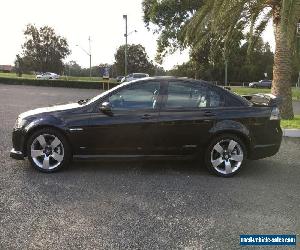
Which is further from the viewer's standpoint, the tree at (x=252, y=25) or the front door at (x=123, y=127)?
the tree at (x=252, y=25)

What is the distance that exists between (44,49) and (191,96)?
93143 mm

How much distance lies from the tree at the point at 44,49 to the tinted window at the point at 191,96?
92.5 metres

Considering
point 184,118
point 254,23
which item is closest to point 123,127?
point 184,118

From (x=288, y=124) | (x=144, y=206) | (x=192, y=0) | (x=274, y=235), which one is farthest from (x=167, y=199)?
(x=192, y=0)

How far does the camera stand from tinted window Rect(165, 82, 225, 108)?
6.74 metres

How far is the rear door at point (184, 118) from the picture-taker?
6.65 m

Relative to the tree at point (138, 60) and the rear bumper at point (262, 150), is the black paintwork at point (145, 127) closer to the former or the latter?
the rear bumper at point (262, 150)

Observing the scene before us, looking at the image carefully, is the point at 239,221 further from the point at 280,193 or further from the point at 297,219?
the point at 280,193

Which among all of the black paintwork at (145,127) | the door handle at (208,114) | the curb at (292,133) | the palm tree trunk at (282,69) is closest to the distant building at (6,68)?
the palm tree trunk at (282,69)

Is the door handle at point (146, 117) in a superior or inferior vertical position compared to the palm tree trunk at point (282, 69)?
inferior

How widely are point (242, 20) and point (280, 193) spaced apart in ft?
29.8

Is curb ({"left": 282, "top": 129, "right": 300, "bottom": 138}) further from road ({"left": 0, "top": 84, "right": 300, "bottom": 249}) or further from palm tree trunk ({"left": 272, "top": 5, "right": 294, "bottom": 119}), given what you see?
road ({"left": 0, "top": 84, "right": 300, "bottom": 249})

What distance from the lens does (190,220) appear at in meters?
4.78

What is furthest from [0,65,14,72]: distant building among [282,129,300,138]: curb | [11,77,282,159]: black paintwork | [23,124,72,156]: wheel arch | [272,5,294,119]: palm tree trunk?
[11,77,282,159]: black paintwork
